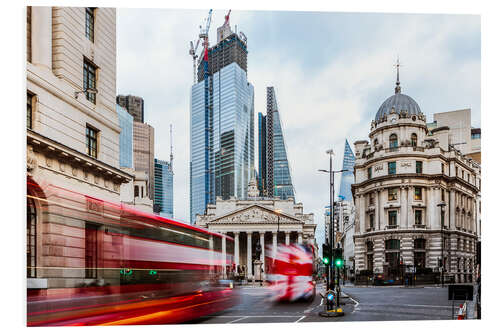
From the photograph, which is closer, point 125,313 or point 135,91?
point 125,313

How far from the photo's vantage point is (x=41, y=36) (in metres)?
15.2

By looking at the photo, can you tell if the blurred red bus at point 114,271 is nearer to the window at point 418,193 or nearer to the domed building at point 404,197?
the domed building at point 404,197

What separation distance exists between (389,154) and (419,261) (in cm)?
1041

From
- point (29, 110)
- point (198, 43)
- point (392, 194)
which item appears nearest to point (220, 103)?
point (198, 43)

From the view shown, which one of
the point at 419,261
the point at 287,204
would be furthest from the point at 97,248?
the point at 287,204

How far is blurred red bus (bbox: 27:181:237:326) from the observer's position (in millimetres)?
10914

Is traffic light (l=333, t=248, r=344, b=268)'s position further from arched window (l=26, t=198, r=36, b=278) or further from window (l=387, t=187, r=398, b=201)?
window (l=387, t=187, r=398, b=201)

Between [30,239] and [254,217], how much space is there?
267 feet

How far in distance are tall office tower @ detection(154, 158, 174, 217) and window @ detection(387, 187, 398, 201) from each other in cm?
3207

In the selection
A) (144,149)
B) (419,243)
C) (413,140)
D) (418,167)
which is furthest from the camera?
(413,140)

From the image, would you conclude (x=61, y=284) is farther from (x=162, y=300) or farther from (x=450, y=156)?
(x=450, y=156)

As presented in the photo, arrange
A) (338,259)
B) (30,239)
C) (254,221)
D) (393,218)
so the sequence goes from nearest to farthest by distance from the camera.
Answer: (30,239)
(338,259)
(393,218)
(254,221)

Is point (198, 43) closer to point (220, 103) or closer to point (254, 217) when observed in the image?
point (220, 103)
